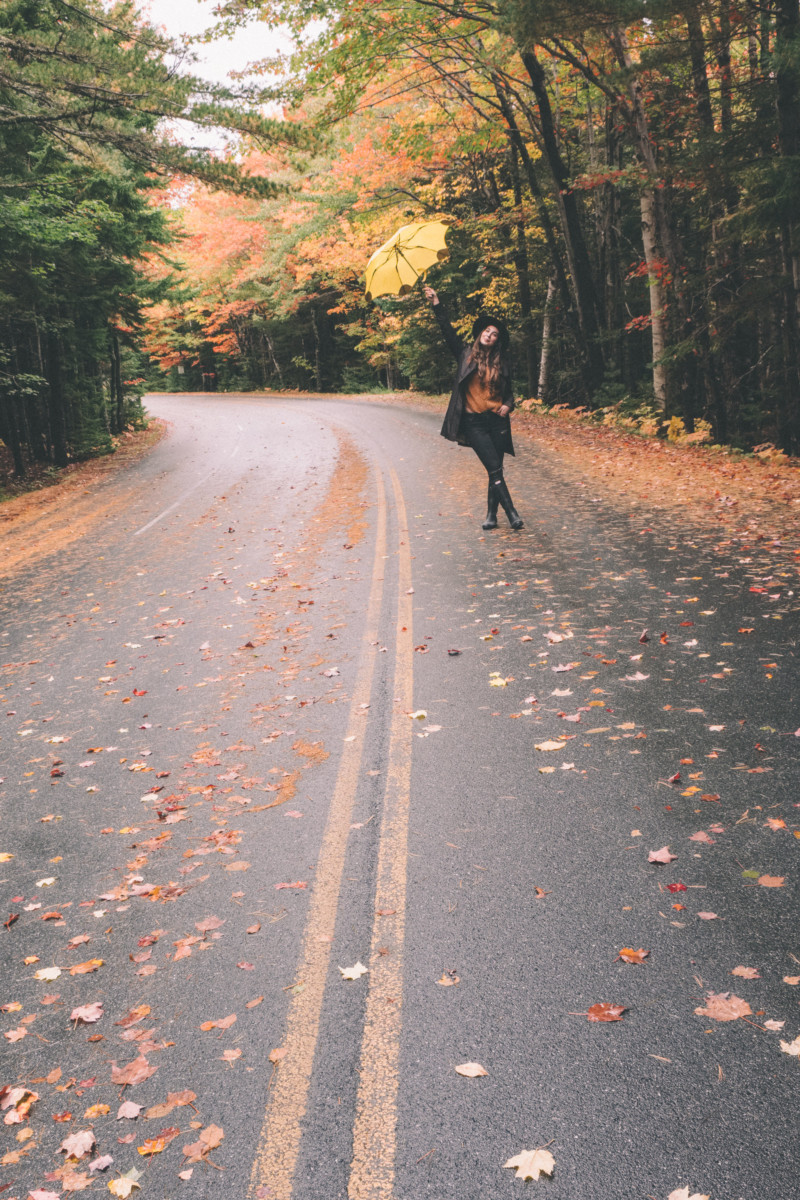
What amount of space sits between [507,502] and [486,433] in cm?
101

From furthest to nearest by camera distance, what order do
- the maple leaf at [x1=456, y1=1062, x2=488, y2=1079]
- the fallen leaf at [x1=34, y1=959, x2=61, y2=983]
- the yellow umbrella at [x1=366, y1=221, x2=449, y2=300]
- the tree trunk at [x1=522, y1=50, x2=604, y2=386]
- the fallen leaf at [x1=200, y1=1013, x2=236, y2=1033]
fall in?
the tree trunk at [x1=522, y1=50, x2=604, y2=386] < the yellow umbrella at [x1=366, y1=221, x2=449, y2=300] < the fallen leaf at [x1=34, y1=959, x2=61, y2=983] < the fallen leaf at [x1=200, y1=1013, x2=236, y2=1033] < the maple leaf at [x1=456, y1=1062, x2=488, y2=1079]

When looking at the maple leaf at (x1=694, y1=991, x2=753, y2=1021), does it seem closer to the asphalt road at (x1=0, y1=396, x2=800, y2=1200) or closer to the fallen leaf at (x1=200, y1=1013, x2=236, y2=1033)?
the asphalt road at (x1=0, y1=396, x2=800, y2=1200)

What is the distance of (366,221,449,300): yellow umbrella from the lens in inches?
332

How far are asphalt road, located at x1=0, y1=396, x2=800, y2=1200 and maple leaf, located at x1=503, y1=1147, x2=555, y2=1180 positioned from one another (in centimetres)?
2

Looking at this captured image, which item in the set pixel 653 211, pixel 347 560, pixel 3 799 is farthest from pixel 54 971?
pixel 653 211

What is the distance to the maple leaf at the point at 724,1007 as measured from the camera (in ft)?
9.10

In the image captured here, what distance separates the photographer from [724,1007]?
2.81 meters

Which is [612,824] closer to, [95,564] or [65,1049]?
[65,1049]

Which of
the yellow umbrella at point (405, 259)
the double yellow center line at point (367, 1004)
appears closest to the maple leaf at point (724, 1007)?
the double yellow center line at point (367, 1004)

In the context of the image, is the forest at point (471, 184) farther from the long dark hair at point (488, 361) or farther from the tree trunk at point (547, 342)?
the long dark hair at point (488, 361)

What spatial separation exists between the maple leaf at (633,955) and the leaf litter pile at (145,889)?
137cm

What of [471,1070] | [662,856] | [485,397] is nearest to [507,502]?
[485,397]

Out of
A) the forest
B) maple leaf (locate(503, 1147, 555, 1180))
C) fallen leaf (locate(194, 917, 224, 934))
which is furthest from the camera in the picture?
the forest

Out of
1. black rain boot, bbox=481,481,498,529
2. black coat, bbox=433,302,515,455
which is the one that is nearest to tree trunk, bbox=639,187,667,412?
black rain boot, bbox=481,481,498,529
